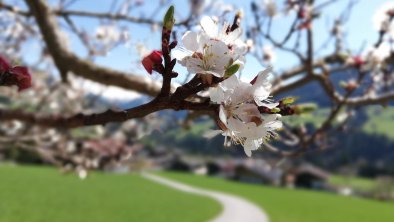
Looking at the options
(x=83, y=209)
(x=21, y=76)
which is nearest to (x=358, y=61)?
(x=21, y=76)

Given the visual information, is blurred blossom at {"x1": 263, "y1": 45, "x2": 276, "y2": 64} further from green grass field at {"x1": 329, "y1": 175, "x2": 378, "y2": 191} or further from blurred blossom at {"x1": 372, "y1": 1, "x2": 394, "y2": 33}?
green grass field at {"x1": 329, "y1": 175, "x2": 378, "y2": 191}

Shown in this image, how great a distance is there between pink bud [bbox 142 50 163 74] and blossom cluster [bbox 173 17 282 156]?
5 cm

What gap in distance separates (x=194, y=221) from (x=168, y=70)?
751 inches

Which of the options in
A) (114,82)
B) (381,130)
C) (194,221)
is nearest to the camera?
(114,82)

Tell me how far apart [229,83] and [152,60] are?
183 millimetres

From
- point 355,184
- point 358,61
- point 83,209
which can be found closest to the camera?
point 358,61

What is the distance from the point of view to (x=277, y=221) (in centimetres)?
2144

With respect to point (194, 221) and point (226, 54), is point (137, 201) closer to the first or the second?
point (194, 221)

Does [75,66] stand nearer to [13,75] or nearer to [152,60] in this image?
[13,75]

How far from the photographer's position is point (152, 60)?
3.20 ft

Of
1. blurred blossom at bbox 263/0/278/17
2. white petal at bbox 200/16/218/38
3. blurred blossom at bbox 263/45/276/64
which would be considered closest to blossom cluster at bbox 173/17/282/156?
white petal at bbox 200/16/218/38

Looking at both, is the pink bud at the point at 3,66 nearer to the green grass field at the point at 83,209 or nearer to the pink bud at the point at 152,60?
the pink bud at the point at 152,60

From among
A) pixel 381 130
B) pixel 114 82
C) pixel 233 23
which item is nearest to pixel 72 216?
pixel 114 82

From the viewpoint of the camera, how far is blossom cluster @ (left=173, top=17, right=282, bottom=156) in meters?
0.93
